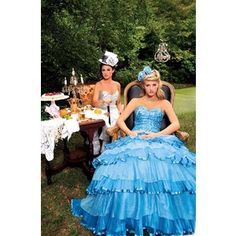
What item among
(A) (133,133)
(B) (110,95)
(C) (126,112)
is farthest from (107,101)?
(A) (133,133)

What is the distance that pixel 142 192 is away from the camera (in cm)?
329

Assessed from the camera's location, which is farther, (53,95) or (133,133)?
(133,133)

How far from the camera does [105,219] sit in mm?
3324

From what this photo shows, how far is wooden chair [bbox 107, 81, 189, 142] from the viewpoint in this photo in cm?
376

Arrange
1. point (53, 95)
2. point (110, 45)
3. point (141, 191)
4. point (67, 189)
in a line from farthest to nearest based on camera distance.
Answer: point (67, 189)
point (110, 45)
point (53, 95)
point (141, 191)

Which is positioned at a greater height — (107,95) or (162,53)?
(162,53)

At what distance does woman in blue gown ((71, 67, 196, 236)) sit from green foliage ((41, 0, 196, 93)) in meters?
0.55

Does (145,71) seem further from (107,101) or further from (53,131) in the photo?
(53,131)

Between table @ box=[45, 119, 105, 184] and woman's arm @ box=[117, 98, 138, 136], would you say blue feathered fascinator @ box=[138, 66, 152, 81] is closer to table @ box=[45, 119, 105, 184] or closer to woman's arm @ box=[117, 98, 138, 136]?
woman's arm @ box=[117, 98, 138, 136]

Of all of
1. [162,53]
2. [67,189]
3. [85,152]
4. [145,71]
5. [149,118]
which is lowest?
[67,189]

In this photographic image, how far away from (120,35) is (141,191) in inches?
42.4

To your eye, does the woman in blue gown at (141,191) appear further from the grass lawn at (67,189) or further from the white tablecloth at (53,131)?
the white tablecloth at (53,131)
